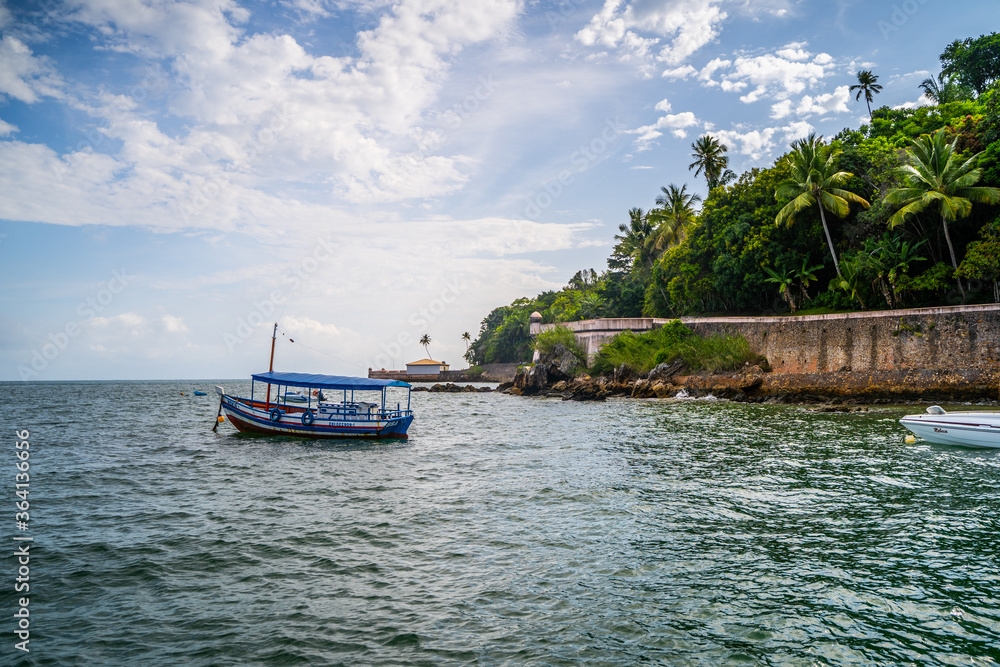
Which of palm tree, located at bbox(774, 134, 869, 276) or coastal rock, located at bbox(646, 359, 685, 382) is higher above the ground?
palm tree, located at bbox(774, 134, 869, 276)

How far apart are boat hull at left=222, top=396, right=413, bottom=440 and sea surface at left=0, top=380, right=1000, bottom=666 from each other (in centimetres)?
653

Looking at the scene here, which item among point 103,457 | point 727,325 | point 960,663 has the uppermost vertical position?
point 727,325

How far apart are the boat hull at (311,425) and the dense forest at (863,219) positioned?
1161 inches

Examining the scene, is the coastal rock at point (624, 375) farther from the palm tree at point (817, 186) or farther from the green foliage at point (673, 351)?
the palm tree at point (817, 186)

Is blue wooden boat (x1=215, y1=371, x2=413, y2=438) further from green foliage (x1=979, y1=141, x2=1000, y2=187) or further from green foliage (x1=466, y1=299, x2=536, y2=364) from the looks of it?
green foliage (x1=466, y1=299, x2=536, y2=364)

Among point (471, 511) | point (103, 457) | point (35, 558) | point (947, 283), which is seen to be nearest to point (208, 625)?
point (35, 558)

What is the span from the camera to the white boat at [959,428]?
1644 centimetres

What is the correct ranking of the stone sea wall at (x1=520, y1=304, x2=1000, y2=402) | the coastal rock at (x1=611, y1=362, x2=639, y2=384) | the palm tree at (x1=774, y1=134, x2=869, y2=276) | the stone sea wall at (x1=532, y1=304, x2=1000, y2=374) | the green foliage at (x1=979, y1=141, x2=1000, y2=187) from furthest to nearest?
the coastal rock at (x1=611, y1=362, x2=639, y2=384), the palm tree at (x1=774, y1=134, x2=869, y2=276), the green foliage at (x1=979, y1=141, x2=1000, y2=187), the stone sea wall at (x1=532, y1=304, x2=1000, y2=374), the stone sea wall at (x1=520, y1=304, x2=1000, y2=402)

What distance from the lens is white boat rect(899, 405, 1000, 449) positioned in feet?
53.9

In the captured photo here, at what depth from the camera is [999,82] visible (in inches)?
1389

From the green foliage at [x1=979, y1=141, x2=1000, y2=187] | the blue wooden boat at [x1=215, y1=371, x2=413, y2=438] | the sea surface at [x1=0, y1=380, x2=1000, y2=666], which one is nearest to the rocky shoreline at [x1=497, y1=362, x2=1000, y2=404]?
the green foliage at [x1=979, y1=141, x2=1000, y2=187]

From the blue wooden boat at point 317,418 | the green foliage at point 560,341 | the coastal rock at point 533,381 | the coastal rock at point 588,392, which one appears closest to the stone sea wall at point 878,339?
the coastal rock at point 588,392

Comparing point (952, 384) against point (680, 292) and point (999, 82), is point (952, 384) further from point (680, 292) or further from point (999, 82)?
point (680, 292)

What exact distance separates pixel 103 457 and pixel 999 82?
52.3m
